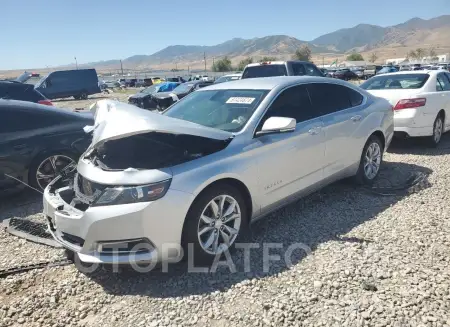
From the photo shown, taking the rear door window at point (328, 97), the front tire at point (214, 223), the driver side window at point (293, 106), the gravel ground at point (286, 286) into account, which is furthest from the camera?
the rear door window at point (328, 97)

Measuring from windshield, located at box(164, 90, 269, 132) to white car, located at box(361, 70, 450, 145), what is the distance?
4042 millimetres

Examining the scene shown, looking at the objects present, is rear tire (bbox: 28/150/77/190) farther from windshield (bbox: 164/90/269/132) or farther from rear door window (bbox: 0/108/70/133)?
windshield (bbox: 164/90/269/132)

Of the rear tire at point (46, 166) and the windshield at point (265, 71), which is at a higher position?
the windshield at point (265, 71)

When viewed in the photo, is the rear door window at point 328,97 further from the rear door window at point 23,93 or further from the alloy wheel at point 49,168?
the rear door window at point 23,93

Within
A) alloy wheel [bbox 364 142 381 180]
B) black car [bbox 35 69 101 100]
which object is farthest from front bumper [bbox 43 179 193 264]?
black car [bbox 35 69 101 100]

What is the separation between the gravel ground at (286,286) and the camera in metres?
2.70

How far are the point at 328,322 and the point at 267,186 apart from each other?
1432 millimetres

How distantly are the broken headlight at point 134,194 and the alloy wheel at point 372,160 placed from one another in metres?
3.33

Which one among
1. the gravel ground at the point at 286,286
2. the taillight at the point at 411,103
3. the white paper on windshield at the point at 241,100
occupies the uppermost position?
the white paper on windshield at the point at 241,100

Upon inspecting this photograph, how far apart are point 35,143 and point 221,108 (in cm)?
291

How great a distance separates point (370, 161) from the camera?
17.4ft

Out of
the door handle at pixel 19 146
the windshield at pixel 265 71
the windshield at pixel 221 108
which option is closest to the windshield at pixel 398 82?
the windshield at pixel 265 71

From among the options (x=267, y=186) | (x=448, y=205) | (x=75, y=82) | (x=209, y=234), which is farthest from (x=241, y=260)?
(x=75, y=82)

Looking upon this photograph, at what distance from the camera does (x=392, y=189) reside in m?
5.13
